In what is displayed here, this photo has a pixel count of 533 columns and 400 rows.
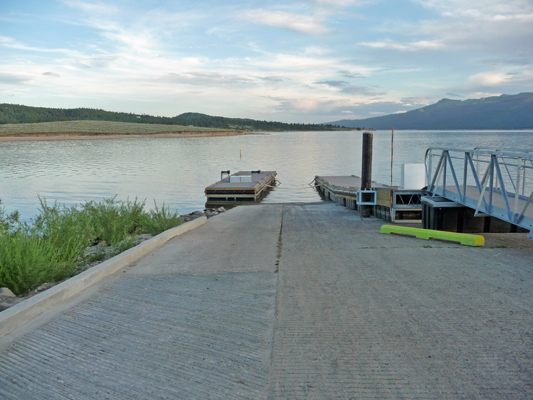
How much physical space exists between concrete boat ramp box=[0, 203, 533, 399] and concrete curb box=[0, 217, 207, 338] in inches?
4.4

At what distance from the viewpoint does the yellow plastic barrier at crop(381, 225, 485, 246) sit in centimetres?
730

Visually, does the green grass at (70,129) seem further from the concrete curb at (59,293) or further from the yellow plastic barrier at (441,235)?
the yellow plastic barrier at (441,235)

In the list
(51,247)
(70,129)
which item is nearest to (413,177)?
(51,247)

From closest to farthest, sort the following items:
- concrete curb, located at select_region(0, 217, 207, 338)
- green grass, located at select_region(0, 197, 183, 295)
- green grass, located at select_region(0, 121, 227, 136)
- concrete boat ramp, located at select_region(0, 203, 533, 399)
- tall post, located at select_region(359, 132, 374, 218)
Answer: concrete boat ramp, located at select_region(0, 203, 533, 399), concrete curb, located at select_region(0, 217, 207, 338), green grass, located at select_region(0, 197, 183, 295), tall post, located at select_region(359, 132, 374, 218), green grass, located at select_region(0, 121, 227, 136)

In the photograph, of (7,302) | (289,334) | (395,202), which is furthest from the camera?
(395,202)

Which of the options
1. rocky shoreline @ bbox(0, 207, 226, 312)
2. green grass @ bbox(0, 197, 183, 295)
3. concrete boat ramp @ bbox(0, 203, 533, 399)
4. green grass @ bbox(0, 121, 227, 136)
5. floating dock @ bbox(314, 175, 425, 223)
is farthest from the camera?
green grass @ bbox(0, 121, 227, 136)

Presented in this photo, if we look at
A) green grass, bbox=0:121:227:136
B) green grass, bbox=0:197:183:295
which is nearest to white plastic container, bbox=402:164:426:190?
green grass, bbox=0:197:183:295

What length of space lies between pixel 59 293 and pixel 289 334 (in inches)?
107

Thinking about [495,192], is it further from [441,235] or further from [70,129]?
[70,129]

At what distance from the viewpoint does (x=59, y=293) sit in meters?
4.70

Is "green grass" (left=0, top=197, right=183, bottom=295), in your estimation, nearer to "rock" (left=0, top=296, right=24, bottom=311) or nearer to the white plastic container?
"rock" (left=0, top=296, right=24, bottom=311)

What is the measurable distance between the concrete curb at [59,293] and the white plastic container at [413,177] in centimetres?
795

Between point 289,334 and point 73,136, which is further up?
point 73,136

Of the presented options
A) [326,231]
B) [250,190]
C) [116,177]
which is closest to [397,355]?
[326,231]
